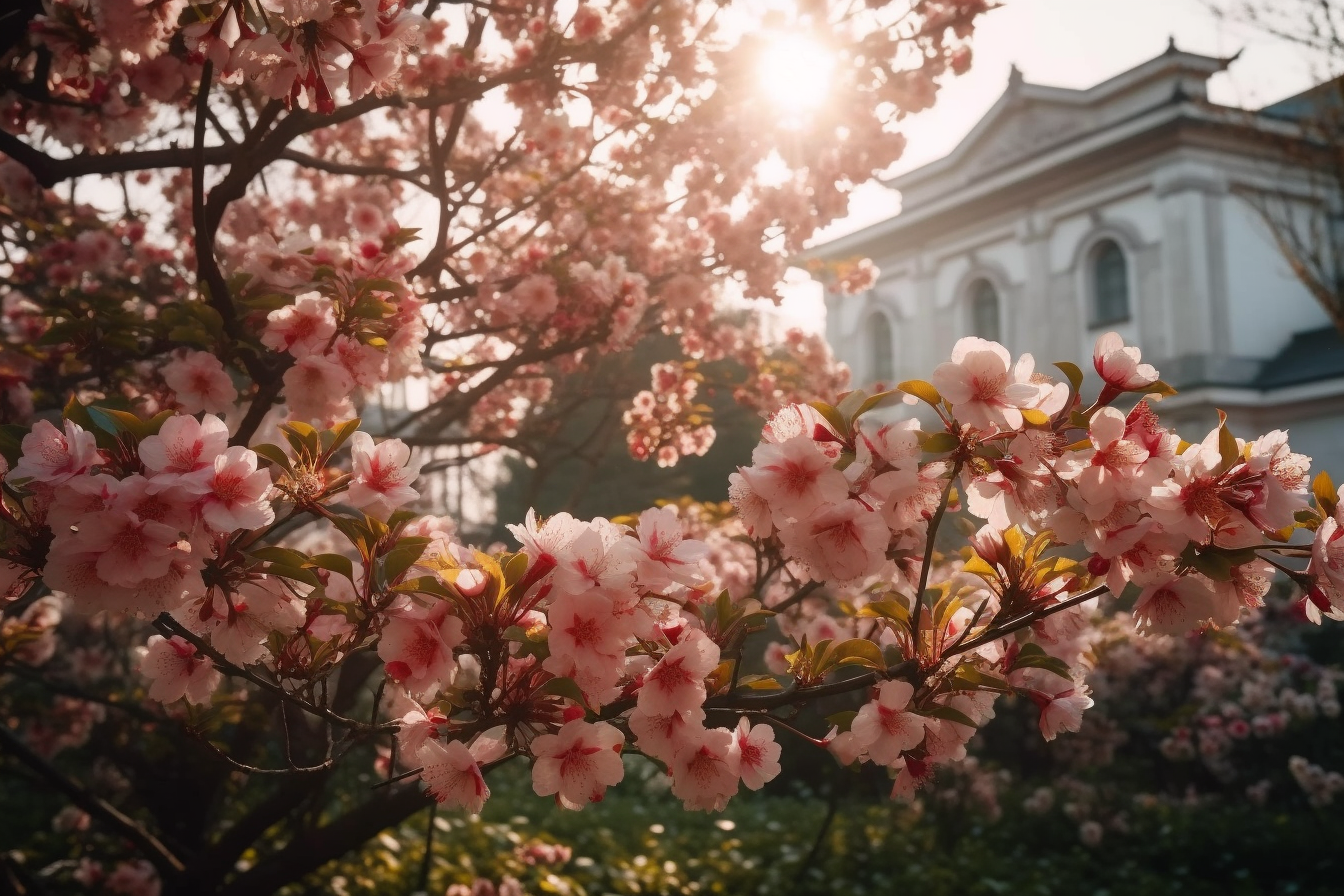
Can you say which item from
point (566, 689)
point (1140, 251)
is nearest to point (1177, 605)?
point (566, 689)

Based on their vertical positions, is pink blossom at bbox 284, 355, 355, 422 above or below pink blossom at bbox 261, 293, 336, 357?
below

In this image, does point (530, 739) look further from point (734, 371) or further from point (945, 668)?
point (734, 371)

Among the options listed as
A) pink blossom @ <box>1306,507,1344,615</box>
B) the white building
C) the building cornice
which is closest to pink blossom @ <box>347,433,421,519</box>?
pink blossom @ <box>1306,507,1344,615</box>

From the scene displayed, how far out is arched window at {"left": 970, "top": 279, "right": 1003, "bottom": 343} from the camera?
19250 mm

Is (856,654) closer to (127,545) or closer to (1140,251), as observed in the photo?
(127,545)

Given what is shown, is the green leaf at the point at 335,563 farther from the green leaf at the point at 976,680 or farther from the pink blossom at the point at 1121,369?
the pink blossom at the point at 1121,369

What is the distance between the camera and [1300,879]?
6637mm

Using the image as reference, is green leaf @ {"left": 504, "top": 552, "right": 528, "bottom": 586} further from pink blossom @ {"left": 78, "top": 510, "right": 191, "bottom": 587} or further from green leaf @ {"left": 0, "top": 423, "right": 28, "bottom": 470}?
green leaf @ {"left": 0, "top": 423, "right": 28, "bottom": 470}

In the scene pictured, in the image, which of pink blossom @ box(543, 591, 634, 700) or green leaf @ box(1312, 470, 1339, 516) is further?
green leaf @ box(1312, 470, 1339, 516)

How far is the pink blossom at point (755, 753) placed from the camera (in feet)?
5.27

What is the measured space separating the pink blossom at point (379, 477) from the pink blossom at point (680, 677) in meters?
0.45

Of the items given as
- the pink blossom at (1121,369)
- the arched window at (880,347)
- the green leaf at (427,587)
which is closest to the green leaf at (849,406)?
the pink blossom at (1121,369)

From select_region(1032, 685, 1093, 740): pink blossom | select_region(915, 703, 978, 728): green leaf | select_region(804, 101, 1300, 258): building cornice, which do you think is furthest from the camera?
select_region(804, 101, 1300, 258): building cornice

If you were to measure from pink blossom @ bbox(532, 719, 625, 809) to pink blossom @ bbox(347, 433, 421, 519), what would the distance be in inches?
16.5
